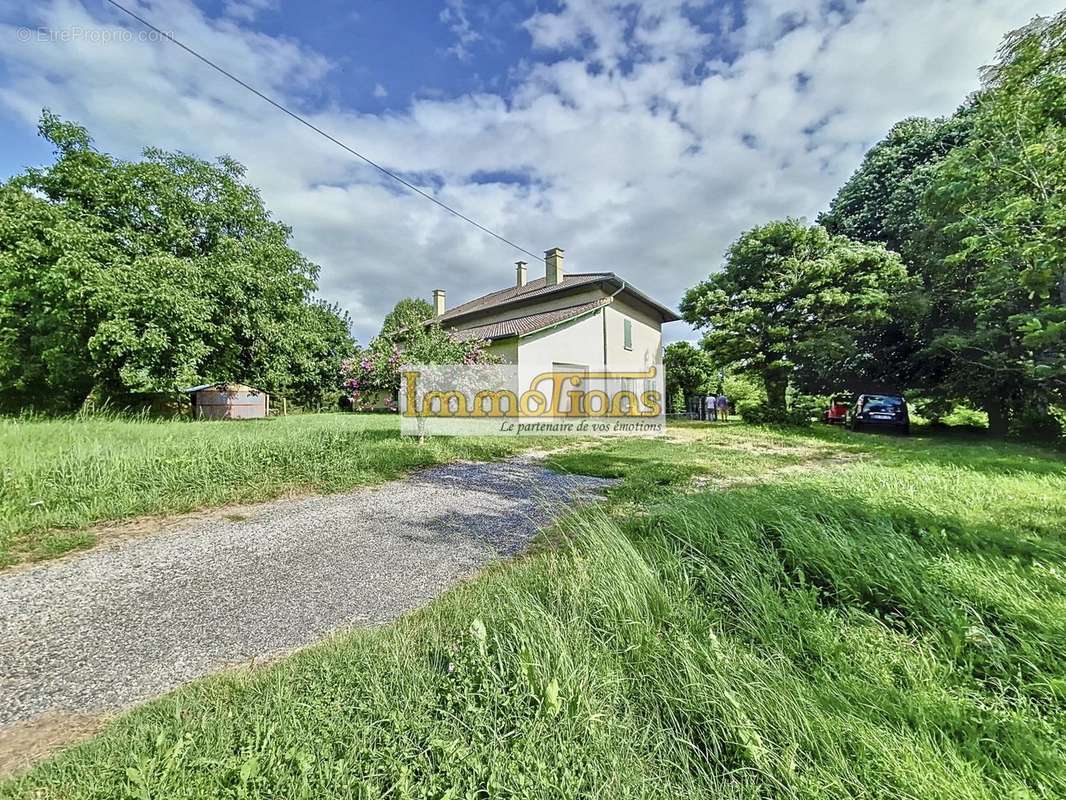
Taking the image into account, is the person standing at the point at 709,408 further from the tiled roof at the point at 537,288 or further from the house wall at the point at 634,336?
the tiled roof at the point at 537,288

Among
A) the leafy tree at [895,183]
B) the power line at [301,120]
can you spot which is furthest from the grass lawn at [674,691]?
the leafy tree at [895,183]

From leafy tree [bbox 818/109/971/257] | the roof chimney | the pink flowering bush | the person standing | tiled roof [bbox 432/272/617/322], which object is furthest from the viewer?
the person standing

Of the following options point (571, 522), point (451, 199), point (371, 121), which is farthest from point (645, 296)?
point (571, 522)

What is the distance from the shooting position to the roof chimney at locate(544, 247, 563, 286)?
18.6 metres

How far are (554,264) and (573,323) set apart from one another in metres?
5.50

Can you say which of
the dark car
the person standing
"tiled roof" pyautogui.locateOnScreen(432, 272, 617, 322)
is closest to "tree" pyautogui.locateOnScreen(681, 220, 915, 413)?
the dark car

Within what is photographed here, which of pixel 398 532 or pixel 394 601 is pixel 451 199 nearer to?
pixel 398 532

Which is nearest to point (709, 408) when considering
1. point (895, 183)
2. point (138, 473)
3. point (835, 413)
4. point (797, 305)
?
point (835, 413)

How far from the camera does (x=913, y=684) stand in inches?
66.4

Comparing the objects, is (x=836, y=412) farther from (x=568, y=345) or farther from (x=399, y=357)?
(x=399, y=357)

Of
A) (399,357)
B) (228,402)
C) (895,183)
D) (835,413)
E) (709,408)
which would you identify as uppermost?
(895,183)

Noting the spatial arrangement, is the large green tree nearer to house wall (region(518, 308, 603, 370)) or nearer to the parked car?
house wall (region(518, 308, 603, 370))

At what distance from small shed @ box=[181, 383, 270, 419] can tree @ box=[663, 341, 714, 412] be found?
71.0 ft

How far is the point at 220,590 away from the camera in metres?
2.88
